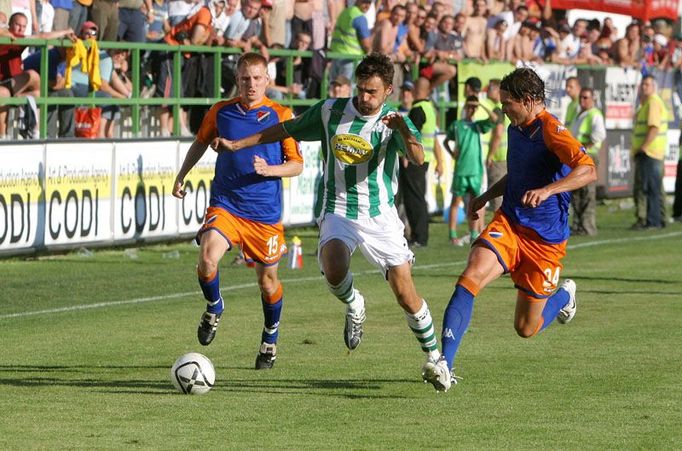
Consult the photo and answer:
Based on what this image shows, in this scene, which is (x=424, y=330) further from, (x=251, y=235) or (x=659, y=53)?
(x=659, y=53)

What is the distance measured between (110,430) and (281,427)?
35.7 inches

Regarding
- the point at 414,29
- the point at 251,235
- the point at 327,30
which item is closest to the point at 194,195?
the point at 327,30

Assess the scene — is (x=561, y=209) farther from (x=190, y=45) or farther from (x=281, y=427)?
(x=190, y=45)

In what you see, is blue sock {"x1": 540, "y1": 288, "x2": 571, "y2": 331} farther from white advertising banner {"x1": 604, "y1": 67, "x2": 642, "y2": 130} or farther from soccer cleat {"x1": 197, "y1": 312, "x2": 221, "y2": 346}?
white advertising banner {"x1": 604, "y1": 67, "x2": 642, "y2": 130}

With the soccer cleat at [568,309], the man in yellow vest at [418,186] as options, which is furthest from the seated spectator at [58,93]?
the soccer cleat at [568,309]

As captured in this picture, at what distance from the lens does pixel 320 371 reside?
34.2 feet

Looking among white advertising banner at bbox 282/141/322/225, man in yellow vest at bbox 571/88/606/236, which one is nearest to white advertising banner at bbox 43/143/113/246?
white advertising banner at bbox 282/141/322/225

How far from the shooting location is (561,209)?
977 centimetres

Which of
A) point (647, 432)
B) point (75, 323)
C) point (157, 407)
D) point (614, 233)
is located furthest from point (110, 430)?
point (614, 233)

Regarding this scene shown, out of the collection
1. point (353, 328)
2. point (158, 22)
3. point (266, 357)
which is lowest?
point (266, 357)

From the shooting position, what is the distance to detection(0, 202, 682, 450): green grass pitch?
8.16 meters

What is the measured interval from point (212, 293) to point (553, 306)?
2305 mm

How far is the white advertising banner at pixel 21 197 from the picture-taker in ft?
56.6

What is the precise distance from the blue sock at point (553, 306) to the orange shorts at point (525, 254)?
32 cm
